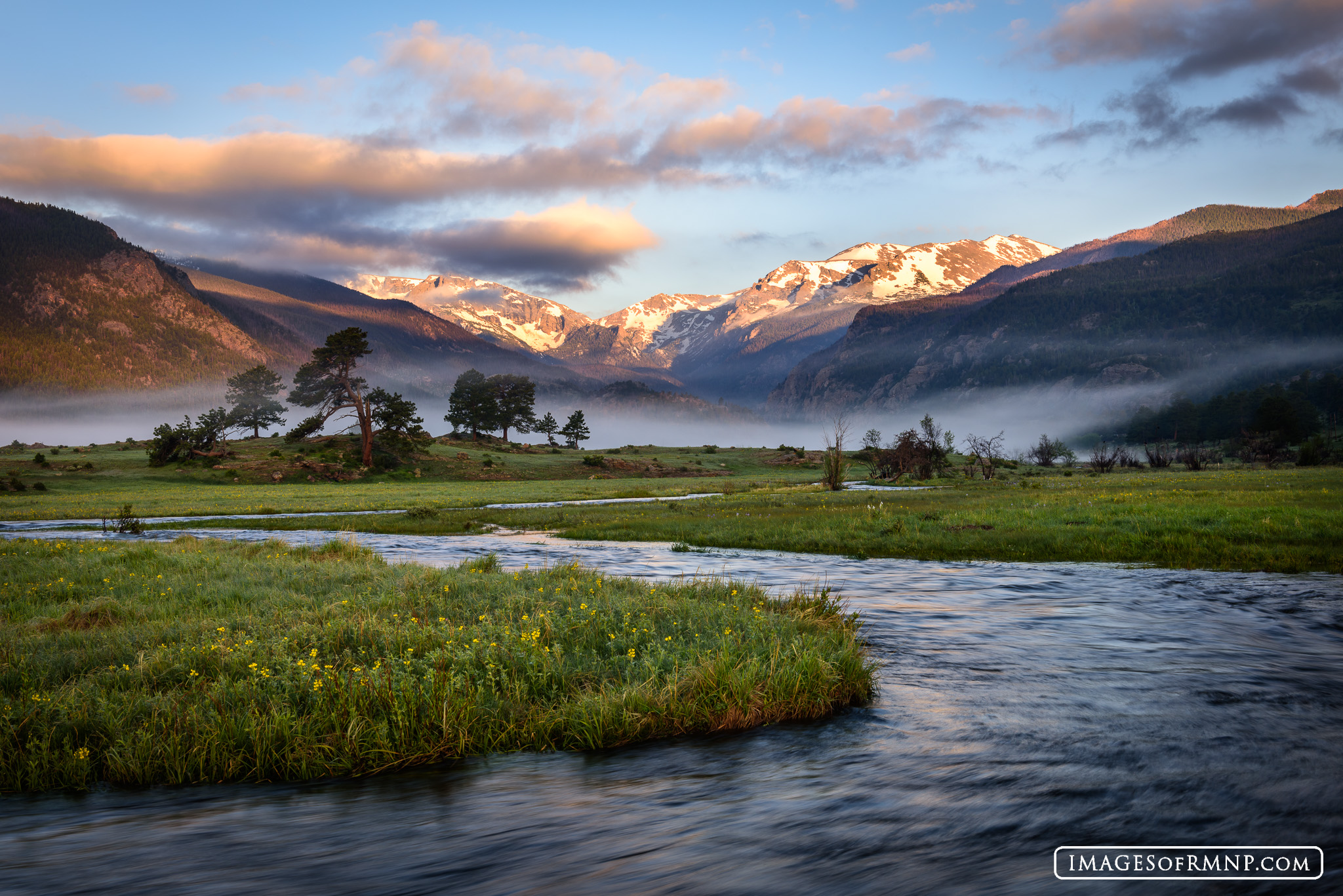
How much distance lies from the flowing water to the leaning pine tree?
299 feet

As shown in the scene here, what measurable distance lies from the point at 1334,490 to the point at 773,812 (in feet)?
131

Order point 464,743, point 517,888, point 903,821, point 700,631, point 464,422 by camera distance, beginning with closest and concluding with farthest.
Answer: point 517,888 → point 903,821 → point 464,743 → point 700,631 → point 464,422

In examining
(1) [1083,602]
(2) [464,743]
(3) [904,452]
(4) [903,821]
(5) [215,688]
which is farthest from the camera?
(3) [904,452]

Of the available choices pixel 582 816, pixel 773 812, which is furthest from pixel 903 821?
pixel 582 816

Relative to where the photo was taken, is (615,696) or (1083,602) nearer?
(615,696)

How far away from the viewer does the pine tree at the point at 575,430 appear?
159 meters

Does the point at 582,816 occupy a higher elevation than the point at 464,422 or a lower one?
lower

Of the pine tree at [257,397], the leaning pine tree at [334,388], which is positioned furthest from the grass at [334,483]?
the pine tree at [257,397]

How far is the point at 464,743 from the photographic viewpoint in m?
7.84

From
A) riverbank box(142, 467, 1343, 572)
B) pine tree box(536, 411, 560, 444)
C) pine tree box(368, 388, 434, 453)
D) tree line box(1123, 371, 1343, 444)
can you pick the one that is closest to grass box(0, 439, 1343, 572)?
riverbank box(142, 467, 1343, 572)

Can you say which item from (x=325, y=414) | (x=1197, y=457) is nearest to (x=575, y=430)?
(x=325, y=414)

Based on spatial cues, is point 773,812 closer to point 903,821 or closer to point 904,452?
point 903,821

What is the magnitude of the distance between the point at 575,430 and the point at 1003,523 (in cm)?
13657

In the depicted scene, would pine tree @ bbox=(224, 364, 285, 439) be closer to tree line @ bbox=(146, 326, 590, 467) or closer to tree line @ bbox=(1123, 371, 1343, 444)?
tree line @ bbox=(146, 326, 590, 467)
